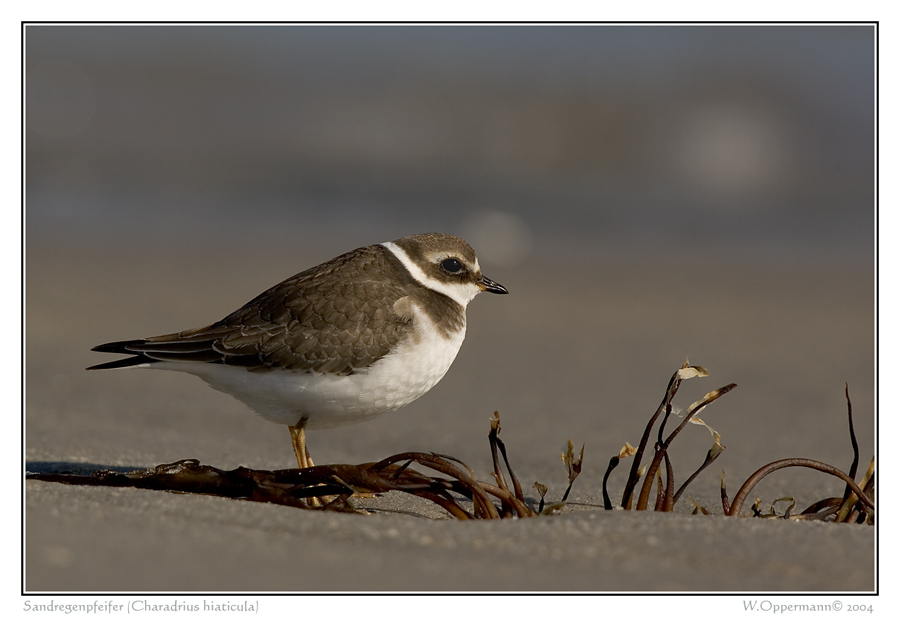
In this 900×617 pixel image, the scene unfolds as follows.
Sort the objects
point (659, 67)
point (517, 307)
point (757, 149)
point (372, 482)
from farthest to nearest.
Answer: point (659, 67), point (757, 149), point (517, 307), point (372, 482)

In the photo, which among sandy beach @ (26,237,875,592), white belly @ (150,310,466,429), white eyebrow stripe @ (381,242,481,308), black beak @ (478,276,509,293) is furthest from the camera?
black beak @ (478,276,509,293)

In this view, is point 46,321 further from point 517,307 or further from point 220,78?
point 220,78

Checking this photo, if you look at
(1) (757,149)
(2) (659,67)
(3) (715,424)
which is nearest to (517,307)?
(3) (715,424)

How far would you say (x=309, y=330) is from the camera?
14.9ft

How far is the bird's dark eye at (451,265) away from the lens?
16.8 feet

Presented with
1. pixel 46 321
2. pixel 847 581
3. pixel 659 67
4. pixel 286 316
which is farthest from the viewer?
pixel 659 67

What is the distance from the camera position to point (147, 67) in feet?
72.3

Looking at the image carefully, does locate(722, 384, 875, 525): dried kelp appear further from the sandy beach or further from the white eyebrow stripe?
the white eyebrow stripe

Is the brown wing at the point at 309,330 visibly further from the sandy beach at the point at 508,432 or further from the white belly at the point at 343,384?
the sandy beach at the point at 508,432

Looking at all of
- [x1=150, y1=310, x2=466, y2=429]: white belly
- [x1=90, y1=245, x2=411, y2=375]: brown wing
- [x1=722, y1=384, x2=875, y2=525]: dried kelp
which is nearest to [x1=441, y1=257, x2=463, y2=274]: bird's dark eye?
[x1=90, y1=245, x2=411, y2=375]: brown wing

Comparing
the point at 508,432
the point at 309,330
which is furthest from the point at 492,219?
the point at 309,330

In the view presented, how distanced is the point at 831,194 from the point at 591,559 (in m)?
16.1

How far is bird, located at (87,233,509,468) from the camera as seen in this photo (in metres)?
4.46

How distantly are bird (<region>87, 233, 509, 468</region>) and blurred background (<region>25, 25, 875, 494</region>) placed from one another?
1062mm
